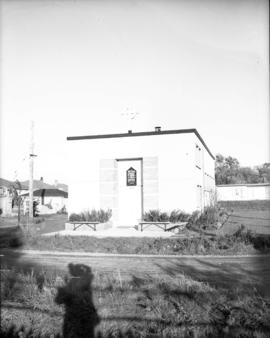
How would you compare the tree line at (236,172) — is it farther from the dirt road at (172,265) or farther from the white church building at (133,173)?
the dirt road at (172,265)

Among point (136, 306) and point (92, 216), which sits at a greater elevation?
point (92, 216)

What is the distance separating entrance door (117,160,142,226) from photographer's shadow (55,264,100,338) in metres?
15.5

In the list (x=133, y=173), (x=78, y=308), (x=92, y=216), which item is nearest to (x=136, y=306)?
(x=78, y=308)

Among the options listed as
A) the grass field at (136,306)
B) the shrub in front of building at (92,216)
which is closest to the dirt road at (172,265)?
the grass field at (136,306)

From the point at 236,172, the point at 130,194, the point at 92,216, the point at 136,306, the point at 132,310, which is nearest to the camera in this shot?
the point at 132,310

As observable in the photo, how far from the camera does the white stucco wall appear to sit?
73.1ft

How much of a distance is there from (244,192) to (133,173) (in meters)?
41.4

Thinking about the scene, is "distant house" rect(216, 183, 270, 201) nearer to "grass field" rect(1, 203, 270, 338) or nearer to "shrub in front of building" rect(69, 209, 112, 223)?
"shrub in front of building" rect(69, 209, 112, 223)

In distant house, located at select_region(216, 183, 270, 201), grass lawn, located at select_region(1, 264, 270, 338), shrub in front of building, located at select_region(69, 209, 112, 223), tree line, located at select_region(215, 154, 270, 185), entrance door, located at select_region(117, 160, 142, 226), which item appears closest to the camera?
grass lawn, located at select_region(1, 264, 270, 338)

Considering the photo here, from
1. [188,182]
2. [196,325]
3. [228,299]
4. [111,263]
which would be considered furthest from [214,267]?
[188,182]

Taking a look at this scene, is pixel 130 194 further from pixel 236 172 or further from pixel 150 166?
pixel 236 172

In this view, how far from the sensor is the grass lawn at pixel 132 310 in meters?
5.15

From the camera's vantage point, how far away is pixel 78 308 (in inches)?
228

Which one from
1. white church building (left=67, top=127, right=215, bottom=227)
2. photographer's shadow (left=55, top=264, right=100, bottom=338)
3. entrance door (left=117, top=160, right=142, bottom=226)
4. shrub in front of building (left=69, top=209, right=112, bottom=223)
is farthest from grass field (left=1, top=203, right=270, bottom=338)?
entrance door (left=117, top=160, right=142, bottom=226)
